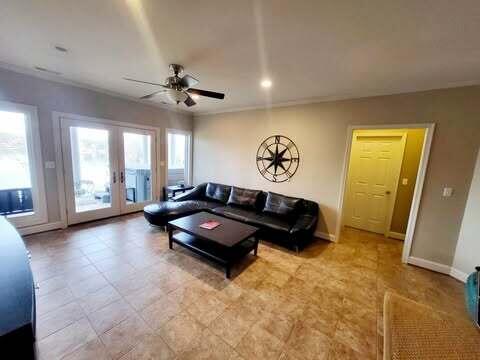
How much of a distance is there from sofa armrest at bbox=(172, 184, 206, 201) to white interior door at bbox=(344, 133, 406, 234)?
137 inches

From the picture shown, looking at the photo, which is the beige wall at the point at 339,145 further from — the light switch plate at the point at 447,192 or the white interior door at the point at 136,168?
the white interior door at the point at 136,168

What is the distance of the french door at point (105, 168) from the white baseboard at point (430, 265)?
529 centimetres

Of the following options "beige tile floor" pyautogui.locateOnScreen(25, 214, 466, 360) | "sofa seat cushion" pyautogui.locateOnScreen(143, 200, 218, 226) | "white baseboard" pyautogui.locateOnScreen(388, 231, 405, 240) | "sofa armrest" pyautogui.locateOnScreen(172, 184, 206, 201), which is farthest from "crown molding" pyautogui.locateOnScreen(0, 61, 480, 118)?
"white baseboard" pyautogui.locateOnScreen(388, 231, 405, 240)

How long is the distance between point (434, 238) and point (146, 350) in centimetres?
382

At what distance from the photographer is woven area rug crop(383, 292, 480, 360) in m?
1.03

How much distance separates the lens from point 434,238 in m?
2.84

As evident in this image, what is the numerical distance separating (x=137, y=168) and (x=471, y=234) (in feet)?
19.3

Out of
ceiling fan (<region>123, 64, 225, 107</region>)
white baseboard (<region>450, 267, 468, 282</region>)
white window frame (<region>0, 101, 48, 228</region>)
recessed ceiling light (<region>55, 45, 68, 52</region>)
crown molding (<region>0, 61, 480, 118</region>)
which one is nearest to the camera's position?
recessed ceiling light (<region>55, 45, 68, 52</region>)

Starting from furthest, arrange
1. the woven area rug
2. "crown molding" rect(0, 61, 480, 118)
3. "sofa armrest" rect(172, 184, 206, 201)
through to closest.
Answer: "sofa armrest" rect(172, 184, 206, 201)
"crown molding" rect(0, 61, 480, 118)
the woven area rug

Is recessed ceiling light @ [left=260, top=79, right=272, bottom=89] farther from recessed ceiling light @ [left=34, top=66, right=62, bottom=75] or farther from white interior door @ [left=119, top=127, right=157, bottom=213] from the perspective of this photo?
recessed ceiling light @ [left=34, top=66, right=62, bottom=75]

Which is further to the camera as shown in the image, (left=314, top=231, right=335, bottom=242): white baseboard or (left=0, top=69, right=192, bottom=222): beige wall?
(left=314, top=231, right=335, bottom=242): white baseboard

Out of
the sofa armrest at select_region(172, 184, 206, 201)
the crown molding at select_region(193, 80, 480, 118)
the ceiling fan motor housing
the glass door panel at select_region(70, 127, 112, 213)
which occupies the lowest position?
the sofa armrest at select_region(172, 184, 206, 201)

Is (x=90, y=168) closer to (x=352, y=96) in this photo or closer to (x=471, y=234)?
(x=352, y=96)

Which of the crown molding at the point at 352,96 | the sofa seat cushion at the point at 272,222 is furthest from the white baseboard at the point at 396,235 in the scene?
the crown molding at the point at 352,96
